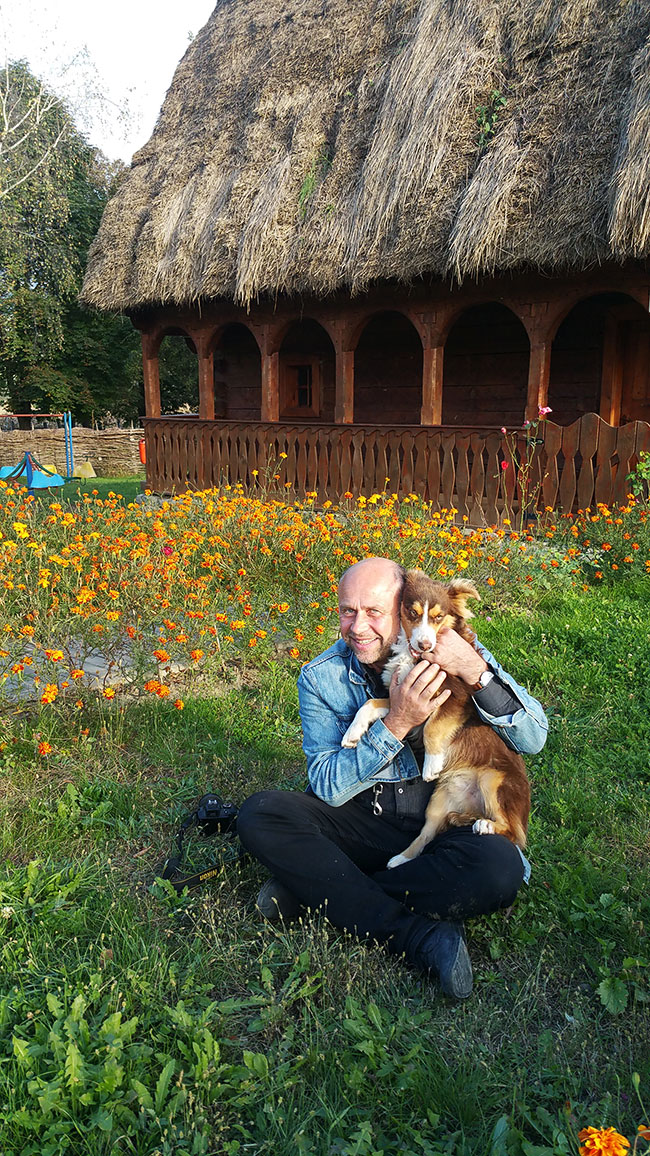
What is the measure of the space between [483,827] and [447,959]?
41cm

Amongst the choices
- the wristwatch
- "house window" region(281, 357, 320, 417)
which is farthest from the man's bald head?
"house window" region(281, 357, 320, 417)

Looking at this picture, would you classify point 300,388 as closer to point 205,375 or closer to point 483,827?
point 205,375

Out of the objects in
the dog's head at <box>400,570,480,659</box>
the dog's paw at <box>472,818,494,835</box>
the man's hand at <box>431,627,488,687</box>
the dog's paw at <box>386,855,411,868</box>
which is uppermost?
the dog's head at <box>400,570,480,659</box>

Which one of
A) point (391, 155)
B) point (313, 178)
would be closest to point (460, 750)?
point (391, 155)

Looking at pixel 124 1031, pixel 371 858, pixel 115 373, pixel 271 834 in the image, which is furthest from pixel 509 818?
pixel 115 373

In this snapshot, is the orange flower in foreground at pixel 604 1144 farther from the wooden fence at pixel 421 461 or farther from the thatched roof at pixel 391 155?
the thatched roof at pixel 391 155

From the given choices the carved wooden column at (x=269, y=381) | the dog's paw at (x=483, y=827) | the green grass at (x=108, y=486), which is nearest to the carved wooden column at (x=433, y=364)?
the carved wooden column at (x=269, y=381)

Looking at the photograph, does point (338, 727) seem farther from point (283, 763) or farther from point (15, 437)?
point (15, 437)

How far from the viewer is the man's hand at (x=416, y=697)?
2508 millimetres

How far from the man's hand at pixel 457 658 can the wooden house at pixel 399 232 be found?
5.60 meters

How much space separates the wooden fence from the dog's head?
4.54 metres

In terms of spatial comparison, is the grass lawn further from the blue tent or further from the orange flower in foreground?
the blue tent

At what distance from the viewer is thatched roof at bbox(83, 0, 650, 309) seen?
7953mm

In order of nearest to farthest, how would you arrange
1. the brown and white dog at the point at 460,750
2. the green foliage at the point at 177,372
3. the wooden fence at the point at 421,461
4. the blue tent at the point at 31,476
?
the brown and white dog at the point at 460,750 → the wooden fence at the point at 421,461 → the blue tent at the point at 31,476 → the green foliage at the point at 177,372
